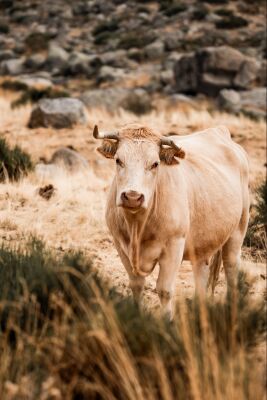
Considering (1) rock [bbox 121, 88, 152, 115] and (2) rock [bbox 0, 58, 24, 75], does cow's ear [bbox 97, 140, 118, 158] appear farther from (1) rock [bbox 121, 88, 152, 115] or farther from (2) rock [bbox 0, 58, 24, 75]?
(2) rock [bbox 0, 58, 24, 75]

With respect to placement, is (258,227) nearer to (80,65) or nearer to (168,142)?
(168,142)

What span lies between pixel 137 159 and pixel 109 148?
54 centimetres

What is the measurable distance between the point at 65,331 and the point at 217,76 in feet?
93.0

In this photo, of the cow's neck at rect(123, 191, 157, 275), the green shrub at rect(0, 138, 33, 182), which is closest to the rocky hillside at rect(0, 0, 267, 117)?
the green shrub at rect(0, 138, 33, 182)

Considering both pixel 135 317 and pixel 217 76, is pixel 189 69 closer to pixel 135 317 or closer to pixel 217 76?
pixel 217 76

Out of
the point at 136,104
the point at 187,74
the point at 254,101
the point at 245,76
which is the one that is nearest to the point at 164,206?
the point at 136,104

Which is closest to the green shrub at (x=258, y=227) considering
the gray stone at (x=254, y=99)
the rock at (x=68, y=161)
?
the rock at (x=68, y=161)

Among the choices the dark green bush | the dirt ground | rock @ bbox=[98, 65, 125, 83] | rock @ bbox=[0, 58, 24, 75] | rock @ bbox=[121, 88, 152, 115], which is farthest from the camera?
the dark green bush

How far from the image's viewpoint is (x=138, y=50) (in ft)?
138

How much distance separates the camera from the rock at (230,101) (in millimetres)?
25228

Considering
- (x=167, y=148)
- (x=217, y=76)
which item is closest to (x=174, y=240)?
(x=167, y=148)

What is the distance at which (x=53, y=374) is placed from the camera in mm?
3648

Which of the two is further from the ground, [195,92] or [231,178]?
[231,178]

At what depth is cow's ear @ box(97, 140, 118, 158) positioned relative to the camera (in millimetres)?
5596
